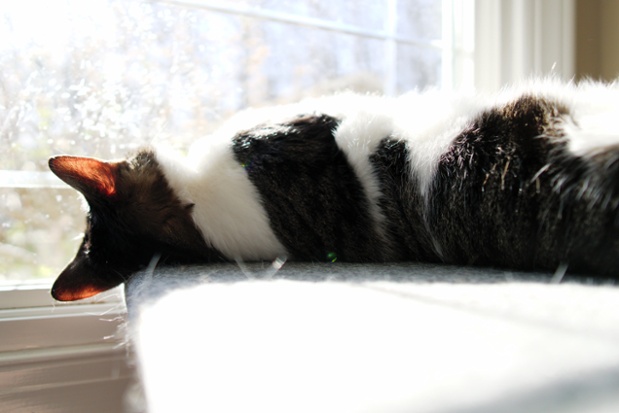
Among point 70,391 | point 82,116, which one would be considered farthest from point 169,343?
point 82,116

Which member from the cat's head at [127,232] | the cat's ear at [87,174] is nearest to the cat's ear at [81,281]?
the cat's head at [127,232]

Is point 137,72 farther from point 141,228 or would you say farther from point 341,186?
point 341,186

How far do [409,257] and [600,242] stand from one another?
1.08ft

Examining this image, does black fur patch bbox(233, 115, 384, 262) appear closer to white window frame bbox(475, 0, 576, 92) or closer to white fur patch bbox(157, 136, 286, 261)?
white fur patch bbox(157, 136, 286, 261)

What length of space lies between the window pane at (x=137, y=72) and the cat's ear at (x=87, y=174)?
0.97 feet

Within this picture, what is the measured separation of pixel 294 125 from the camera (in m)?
0.99

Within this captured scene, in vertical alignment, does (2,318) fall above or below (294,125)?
below

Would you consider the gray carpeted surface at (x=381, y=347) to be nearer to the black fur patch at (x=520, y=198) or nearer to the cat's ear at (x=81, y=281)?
the black fur patch at (x=520, y=198)

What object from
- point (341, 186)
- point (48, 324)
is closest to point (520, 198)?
point (341, 186)

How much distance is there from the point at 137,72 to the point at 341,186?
2.02 feet

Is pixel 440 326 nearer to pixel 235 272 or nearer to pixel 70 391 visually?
pixel 235 272

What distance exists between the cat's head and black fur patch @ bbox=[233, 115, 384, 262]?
14 cm

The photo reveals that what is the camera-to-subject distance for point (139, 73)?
127 cm

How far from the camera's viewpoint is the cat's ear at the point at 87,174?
91 cm
